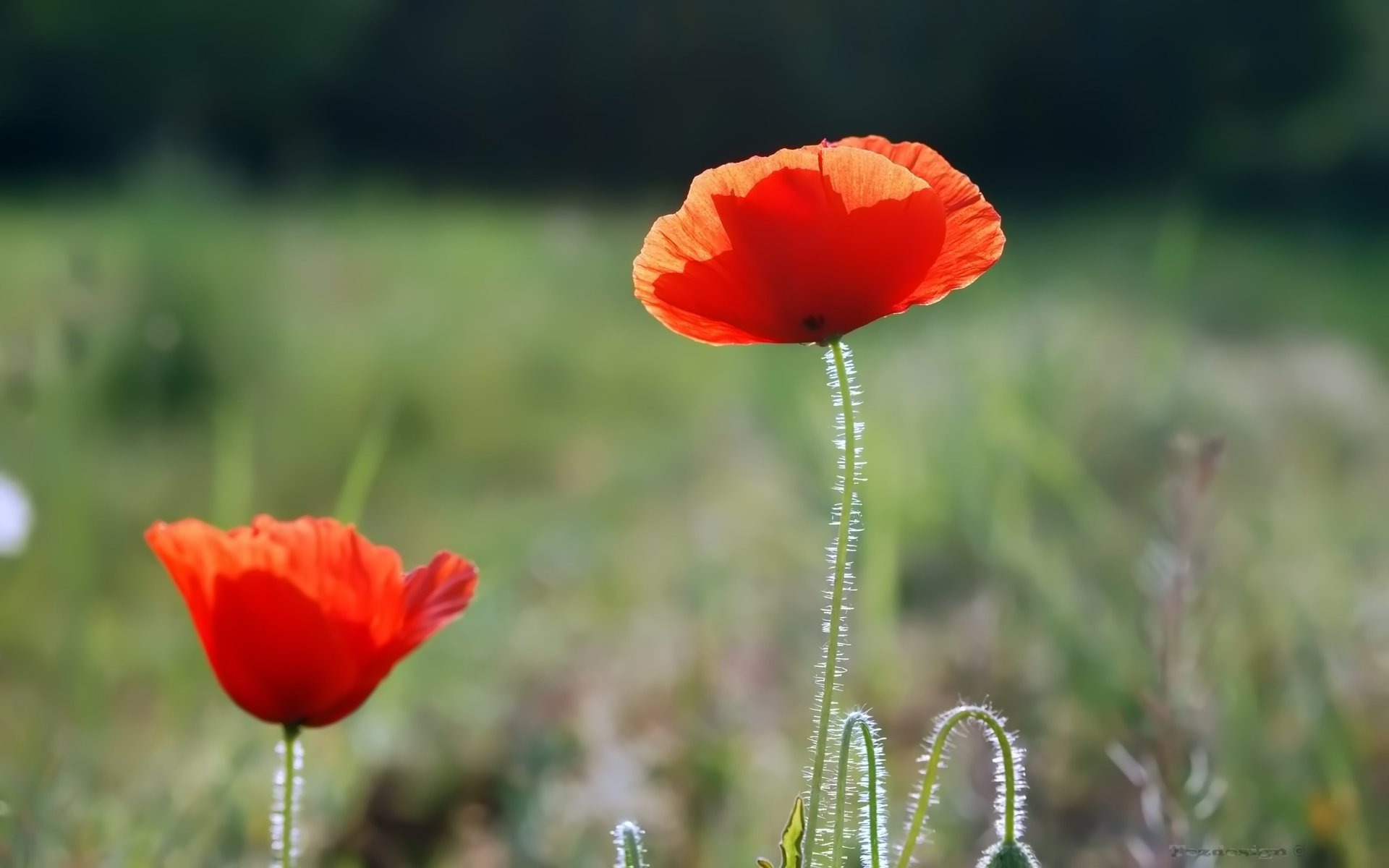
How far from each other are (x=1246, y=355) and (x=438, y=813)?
2.86 meters

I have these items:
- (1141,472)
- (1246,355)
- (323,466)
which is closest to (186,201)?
(323,466)

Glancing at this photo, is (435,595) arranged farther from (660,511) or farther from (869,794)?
(660,511)

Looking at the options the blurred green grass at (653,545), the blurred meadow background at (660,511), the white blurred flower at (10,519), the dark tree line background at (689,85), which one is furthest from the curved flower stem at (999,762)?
the dark tree line background at (689,85)

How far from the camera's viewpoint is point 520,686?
160 centimetres

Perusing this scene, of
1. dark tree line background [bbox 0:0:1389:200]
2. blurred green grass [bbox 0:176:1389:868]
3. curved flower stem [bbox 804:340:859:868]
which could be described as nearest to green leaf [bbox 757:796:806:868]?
curved flower stem [bbox 804:340:859:868]

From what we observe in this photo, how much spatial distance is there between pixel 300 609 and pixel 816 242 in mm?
232

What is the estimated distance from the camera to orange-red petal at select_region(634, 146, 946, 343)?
0.54 metres

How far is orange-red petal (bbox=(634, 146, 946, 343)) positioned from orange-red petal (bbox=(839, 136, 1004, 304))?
0.04ft

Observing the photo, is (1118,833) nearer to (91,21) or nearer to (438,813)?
(438,813)

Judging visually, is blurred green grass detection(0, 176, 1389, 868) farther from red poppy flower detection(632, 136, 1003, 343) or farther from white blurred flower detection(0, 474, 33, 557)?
red poppy flower detection(632, 136, 1003, 343)

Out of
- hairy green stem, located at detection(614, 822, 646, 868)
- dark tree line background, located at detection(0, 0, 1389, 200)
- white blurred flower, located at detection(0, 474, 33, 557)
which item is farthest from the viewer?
dark tree line background, located at detection(0, 0, 1389, 200)

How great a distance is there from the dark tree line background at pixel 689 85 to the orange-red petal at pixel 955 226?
670 cm

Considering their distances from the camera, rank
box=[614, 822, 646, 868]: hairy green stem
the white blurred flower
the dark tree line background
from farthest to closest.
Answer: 1. the dark tree line background
2. the white blurred flower
3. box=[614, 822, 646, 868]: hairy green stem

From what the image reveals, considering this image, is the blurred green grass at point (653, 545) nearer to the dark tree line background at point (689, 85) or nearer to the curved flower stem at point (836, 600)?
the curved flower stem at point (836, 600)
